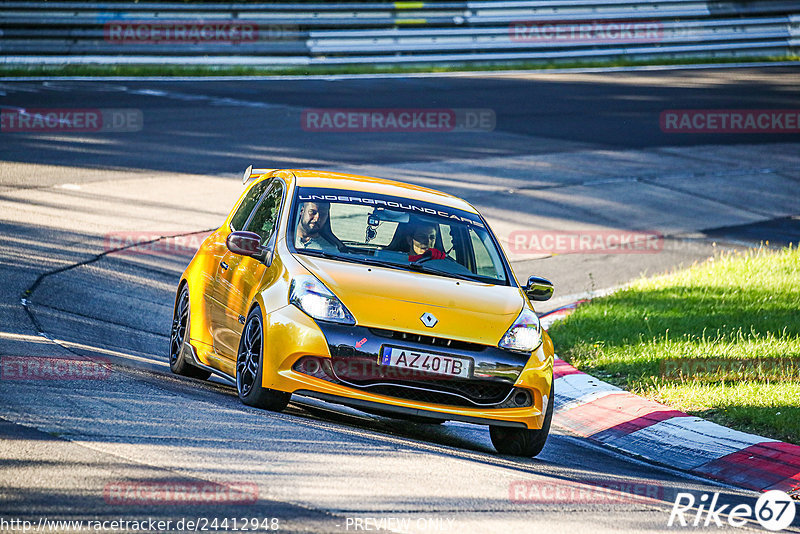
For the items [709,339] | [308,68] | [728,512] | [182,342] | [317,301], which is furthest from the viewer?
[308,68]

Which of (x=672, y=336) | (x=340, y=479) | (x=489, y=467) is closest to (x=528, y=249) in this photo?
(x=672, y=336)

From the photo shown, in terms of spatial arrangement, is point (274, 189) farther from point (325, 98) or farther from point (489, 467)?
point (325, 98)

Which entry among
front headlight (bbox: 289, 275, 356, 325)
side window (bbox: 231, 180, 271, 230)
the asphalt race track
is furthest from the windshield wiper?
side window (bbox: 231, 180, 271, 230)

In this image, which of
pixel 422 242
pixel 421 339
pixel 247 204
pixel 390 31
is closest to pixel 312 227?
pixel 422 242

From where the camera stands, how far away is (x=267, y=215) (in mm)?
8305

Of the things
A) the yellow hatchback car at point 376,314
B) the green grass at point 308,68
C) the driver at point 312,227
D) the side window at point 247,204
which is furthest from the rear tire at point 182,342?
the green grass at point 308,68

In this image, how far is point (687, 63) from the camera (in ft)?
113

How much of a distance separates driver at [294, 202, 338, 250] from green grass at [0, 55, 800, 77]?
19875mm

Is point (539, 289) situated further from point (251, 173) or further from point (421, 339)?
point (251, 173)

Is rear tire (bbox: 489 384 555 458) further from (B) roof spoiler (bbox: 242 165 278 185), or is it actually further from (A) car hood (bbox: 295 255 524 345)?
(B) roof spoiler (bbox: 242 165 278 185)

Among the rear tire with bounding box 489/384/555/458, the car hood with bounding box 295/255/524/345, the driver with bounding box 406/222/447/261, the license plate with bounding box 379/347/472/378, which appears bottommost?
the rear tire with bounding box 489/384/555/458

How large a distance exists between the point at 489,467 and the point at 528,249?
879 cm

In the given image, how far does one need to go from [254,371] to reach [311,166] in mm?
10758

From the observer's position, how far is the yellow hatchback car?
22.5ft
